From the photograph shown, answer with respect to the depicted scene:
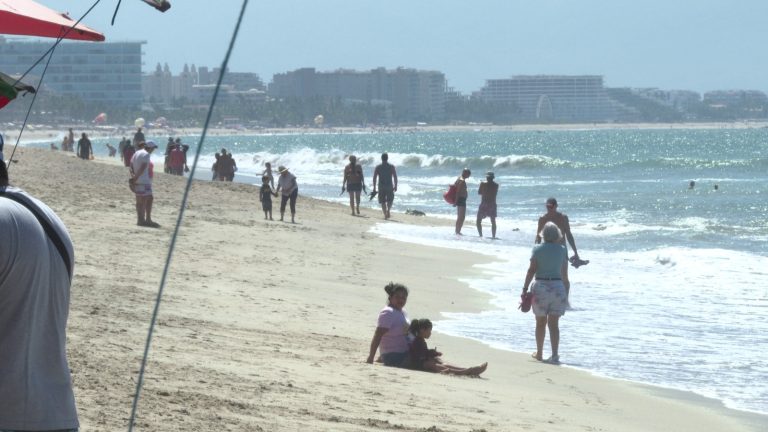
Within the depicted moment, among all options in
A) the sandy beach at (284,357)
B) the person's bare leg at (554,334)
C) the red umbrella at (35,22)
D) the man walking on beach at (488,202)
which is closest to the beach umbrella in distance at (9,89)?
the red umbrella at (35,22)

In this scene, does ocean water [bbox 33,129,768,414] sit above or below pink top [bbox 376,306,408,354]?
below

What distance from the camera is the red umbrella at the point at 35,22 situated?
14.7 feet

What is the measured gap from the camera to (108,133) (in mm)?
160750

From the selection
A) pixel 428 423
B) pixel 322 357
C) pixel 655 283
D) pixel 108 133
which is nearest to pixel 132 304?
pixel 322 357

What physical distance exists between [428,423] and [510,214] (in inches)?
920

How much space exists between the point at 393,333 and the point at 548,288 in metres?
1.79

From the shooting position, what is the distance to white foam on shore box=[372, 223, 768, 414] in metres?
9.35

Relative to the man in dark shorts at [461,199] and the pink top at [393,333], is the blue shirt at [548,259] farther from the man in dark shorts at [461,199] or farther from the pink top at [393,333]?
the man in dark shorts at [461,199]

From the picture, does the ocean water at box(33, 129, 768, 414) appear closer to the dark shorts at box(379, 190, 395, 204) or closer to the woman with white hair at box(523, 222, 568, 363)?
the woman with white hair at box(523, 222, 568, 363)

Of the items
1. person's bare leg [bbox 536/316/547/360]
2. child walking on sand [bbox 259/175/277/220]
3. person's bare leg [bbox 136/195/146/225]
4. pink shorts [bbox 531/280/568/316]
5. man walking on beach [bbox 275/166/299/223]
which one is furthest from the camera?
man walking on beach [bbox 275/166/299/223]

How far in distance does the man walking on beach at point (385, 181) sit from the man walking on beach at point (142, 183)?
7035mm

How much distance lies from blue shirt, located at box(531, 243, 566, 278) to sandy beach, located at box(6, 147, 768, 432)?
2.27ft

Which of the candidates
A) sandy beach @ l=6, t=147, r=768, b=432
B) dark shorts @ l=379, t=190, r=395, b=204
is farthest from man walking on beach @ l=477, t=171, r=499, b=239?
sandy beach @ l=6, t=147, r=768, b=432

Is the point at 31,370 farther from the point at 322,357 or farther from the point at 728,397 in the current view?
the point at 728,397
